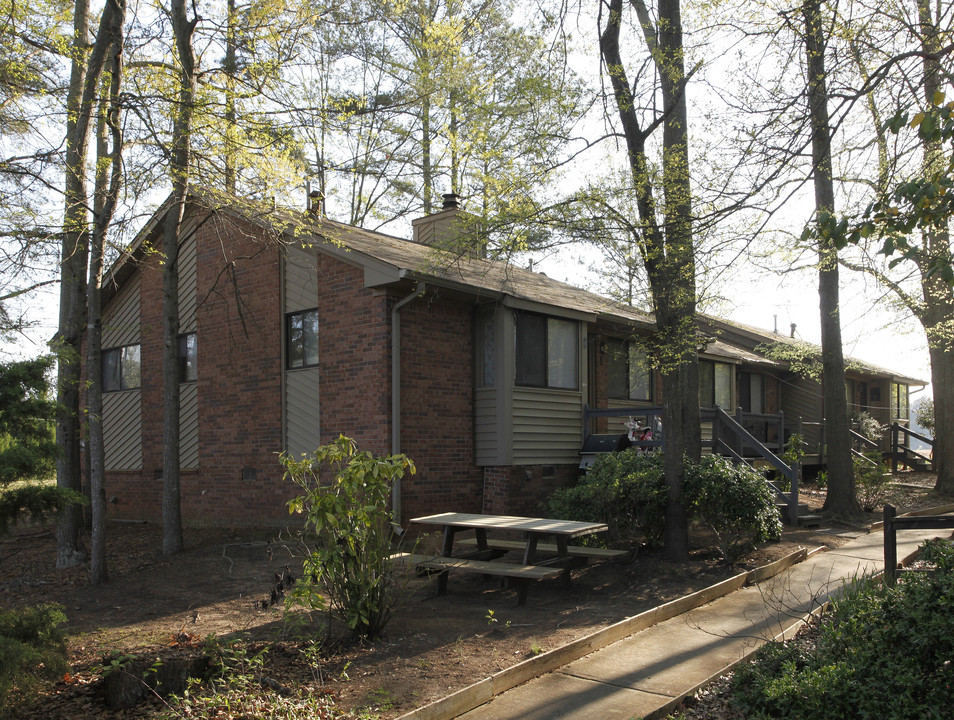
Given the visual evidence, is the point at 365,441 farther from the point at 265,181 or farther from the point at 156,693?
the point at 156,693

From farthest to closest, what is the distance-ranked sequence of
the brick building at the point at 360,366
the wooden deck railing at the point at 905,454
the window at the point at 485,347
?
the wooden deck railing at the point at 905,454 < the window at the point at 485,347 < the brick building at the point at 360,366

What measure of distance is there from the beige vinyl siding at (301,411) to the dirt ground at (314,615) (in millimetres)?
1811

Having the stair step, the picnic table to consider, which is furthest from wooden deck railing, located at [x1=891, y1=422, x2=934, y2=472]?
the picnic table

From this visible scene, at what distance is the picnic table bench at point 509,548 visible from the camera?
26.2ft

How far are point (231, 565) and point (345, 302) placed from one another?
181 inches

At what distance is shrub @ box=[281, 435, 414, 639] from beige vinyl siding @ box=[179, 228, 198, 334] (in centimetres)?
1056

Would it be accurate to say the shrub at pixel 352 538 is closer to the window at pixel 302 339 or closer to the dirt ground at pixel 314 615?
the dirt ground at pixel 314 615

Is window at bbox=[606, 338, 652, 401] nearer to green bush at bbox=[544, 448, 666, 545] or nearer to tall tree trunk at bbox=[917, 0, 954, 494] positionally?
tall tree trunk at bbox=[917, 0, 954, 494]

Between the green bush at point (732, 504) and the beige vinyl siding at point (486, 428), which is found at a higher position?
the beige vinyl siding at point (486, 428)

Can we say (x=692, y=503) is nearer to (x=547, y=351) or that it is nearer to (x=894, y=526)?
(x=894, y=526)

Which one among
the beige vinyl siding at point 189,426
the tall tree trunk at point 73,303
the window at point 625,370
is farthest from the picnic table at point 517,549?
the beige vinyl siding at point 189,426

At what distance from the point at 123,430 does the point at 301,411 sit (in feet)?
20.6

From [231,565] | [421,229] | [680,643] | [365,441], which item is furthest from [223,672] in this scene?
[421,229]

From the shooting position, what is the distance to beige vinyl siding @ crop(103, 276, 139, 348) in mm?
17547
